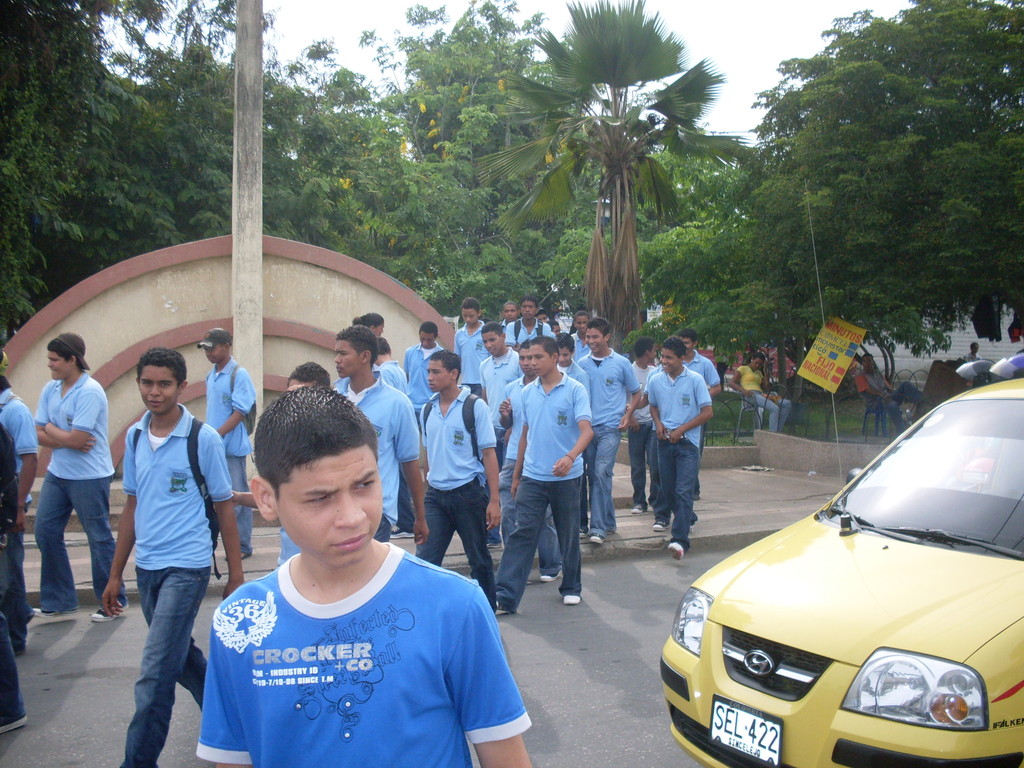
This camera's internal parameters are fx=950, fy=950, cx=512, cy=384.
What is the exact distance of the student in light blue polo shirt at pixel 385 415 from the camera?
5.24 m

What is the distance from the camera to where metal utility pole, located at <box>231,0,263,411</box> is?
995 centimetres

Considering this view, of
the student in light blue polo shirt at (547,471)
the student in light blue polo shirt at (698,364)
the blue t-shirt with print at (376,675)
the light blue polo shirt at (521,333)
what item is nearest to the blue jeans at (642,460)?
the student in light blue polo shirt at (698,364)

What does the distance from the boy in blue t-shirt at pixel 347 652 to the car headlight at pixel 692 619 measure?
85.4 inches

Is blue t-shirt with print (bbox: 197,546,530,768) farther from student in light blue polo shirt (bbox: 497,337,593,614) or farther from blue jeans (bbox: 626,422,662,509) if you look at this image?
blue jeans (bbox: 626,422,662,509)

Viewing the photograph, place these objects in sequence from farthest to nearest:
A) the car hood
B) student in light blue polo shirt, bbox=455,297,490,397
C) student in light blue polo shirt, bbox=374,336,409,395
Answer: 1. student in light blue polo shirt, bbox=455,297,490,397
2. student in light blue polo shirt, bbox=374,336,409,395
3. the car hood

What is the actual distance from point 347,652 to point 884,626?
2.17 metres

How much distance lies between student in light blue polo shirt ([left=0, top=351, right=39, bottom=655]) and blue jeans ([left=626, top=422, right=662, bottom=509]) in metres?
5.74

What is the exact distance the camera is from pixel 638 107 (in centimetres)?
1373

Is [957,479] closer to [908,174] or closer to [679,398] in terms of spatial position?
[679,398]

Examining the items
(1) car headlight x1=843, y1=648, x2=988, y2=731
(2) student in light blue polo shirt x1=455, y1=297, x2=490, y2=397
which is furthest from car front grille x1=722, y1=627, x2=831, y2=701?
(2) student in light blue polo shirt x1=455, y1=297, x2=490, y2=397

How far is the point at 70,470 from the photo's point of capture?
643 centimetres

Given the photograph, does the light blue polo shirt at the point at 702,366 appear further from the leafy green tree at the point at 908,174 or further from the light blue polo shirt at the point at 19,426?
the light blue polo shirt at the point at 19,426

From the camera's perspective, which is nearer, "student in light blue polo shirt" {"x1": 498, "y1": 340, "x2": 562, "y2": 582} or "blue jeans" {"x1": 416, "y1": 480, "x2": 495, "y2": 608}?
"blue jeans" {"x1": 416, "y1": 480, "x2": 495, "y2": 608}

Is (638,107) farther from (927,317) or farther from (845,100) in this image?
(927,317)
